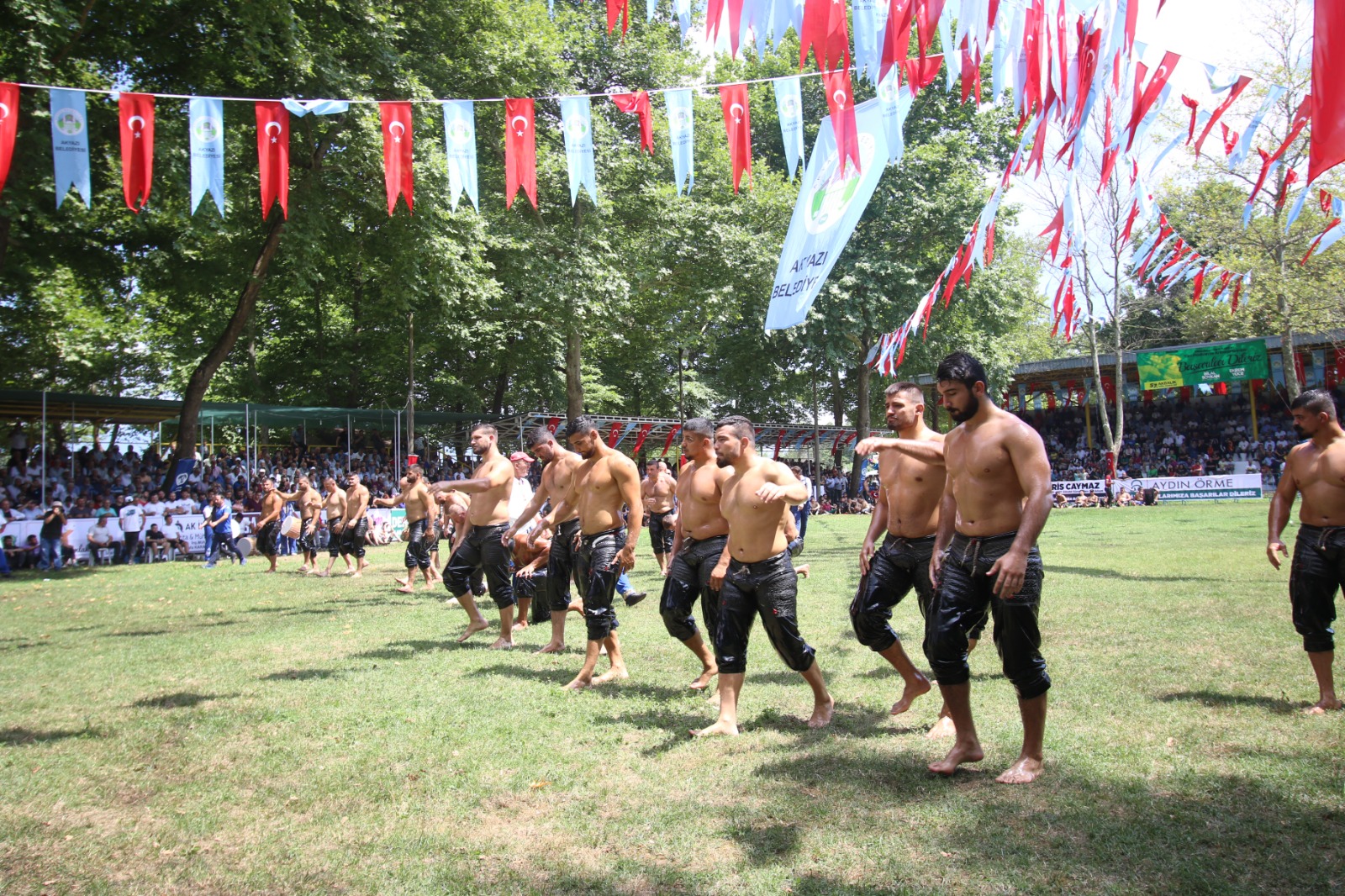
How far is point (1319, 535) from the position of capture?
19.2 feet

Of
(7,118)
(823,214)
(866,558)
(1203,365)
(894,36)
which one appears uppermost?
(1203,365)

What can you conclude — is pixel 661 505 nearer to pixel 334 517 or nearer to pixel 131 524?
pixel 334 517

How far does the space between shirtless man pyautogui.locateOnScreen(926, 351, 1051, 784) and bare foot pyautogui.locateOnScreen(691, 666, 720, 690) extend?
8.13 feet

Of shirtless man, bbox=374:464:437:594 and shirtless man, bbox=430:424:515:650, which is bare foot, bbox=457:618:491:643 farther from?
shirtless man, bbox=374:464:437:594

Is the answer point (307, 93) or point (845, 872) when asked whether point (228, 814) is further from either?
point (307, 93)

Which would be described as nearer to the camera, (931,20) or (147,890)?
(147,890)

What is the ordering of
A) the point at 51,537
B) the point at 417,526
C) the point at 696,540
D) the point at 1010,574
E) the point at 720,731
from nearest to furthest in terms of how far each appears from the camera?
1. the point at 1010,574
2. the point at 720,731
3. the point at 696,540
4. the point at 417,526
5. the point at 51,537

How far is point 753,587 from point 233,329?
19563 millimetres

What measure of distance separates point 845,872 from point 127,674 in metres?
6.88

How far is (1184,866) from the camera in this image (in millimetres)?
3443

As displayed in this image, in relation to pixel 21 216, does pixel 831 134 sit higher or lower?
lower

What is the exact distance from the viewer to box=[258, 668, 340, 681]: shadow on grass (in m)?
7.58

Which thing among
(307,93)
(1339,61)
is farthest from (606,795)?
(307,93)

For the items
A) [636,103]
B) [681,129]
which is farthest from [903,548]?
[636,103]
